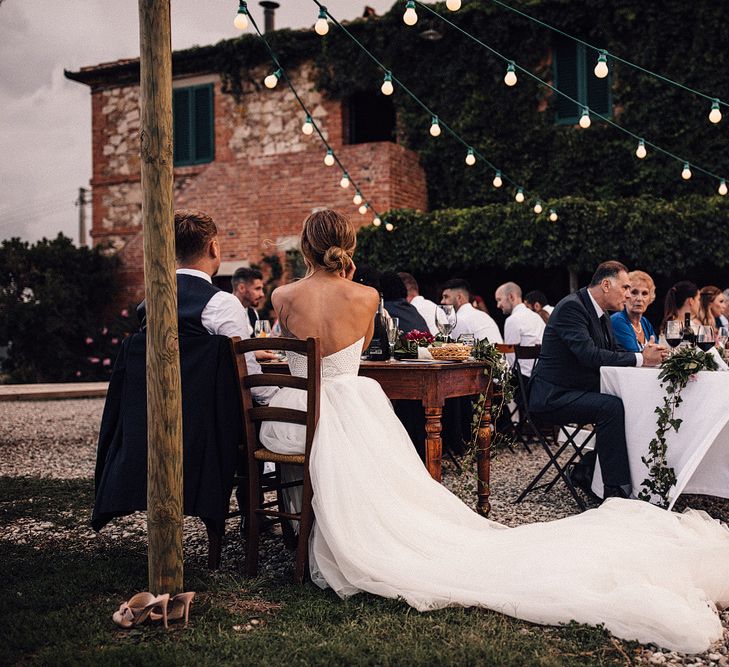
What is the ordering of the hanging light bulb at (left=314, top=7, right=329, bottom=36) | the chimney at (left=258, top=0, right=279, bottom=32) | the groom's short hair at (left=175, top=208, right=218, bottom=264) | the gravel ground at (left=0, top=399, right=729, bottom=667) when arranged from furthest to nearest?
the chimney at (left=258, top=0, right=279, bottom=32) < the hanging light bulb at (left=314, top=7, right=329, bottom=36) < the gravel ground at (left=0, top=399, right=729, bottom=667) < the groom's short hair at (left=175, top=208, right=218, bottom=264)

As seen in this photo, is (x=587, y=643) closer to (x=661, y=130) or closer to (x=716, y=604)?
(x=716, y=604)

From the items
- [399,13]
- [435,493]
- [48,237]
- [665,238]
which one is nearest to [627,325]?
[435,493]

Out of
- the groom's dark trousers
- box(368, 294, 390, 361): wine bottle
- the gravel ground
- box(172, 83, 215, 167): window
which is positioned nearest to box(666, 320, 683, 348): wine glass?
the groom's dark trousers

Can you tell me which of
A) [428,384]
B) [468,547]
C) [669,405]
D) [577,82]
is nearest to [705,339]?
[669,405]

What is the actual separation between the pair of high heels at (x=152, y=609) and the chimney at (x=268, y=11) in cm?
1723

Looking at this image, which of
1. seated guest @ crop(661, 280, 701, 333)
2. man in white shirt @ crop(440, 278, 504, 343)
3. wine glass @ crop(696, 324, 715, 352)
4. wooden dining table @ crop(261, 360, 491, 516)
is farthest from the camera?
man in white shirt @ crop(440, 278, 504, 343)

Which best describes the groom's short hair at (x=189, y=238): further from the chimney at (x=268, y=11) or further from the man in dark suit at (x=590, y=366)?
the chimney at (x=268, y=11)

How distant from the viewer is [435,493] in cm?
390

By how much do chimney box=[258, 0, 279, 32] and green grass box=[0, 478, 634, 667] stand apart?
1682cm

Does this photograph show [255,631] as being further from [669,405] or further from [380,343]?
[669,405]

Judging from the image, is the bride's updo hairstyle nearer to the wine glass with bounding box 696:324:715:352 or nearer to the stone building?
the wine glass with bounding box 696:324:715:352

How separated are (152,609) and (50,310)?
1388cm

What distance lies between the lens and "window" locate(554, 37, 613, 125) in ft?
48.5

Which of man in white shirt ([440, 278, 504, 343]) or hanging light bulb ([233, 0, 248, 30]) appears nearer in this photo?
hanging light bulb ([233, 0, 248, 30])
